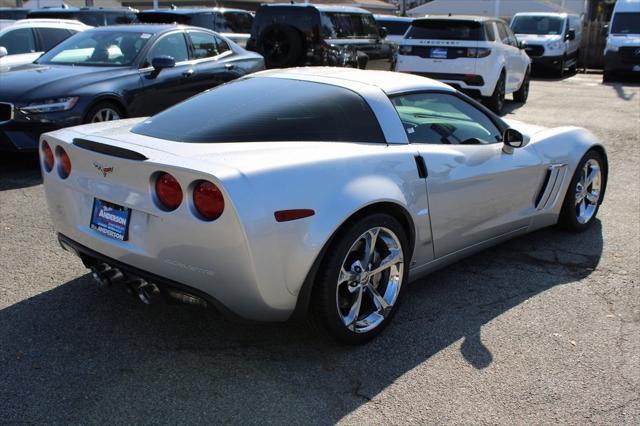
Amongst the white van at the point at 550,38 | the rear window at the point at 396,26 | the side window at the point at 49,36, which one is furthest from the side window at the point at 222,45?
the white van at the point at 550,38

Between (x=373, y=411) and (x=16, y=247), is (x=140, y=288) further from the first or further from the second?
(x=16, y=247)

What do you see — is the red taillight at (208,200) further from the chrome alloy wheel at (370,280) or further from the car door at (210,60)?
the car door at (210,60)

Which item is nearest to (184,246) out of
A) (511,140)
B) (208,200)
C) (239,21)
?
(208,200)

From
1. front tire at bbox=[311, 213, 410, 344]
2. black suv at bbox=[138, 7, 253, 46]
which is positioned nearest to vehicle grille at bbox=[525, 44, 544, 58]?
black suv at bbox=[138, 7, 253, 46]

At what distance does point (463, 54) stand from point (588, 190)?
6.62 metres

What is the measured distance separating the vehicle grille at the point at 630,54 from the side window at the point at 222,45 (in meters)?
13.0

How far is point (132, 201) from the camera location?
3.20 meters

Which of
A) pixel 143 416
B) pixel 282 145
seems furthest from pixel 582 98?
pixel 143 416

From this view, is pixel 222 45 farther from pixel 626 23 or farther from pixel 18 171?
Answer: pixel 626 23

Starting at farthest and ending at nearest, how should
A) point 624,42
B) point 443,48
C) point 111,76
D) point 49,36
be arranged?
point 624,42
point 443,48
point 49,36
point 111,76

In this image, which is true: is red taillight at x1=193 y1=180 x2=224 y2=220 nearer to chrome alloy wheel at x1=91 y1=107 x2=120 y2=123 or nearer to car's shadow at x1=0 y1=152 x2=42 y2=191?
car's shadow at x1=0 y1=152 x2=42 y2=191

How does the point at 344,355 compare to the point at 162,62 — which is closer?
the point at 344,355

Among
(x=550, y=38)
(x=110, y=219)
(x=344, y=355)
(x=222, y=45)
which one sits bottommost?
(x=550, y=38)

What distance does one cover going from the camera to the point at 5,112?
266 inches
